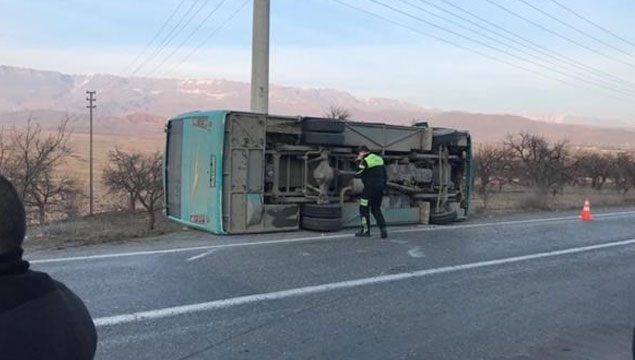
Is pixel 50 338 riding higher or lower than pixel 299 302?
higher

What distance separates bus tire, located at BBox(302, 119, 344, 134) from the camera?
39.7 feet

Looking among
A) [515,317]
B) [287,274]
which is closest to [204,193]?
[287,274]

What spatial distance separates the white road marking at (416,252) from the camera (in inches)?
375

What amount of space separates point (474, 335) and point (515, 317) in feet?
2.88

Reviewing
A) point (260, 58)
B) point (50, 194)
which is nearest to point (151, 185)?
point (50, 194)

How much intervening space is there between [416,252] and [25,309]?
8.42 metres

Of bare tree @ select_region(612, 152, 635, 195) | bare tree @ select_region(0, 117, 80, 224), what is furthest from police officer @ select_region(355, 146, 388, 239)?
bare tree @ select_region(612, 152, 635, 195)

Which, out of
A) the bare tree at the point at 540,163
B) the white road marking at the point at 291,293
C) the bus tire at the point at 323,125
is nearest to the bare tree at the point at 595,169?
the bare tree at the point at 540,163

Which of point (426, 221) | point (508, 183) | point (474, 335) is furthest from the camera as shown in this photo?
point (508, 183)

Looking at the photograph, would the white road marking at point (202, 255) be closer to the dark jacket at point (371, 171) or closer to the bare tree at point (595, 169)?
the dark jacket at point (371, 171)

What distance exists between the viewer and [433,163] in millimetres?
14531

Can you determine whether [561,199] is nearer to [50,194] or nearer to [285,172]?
[285,172]

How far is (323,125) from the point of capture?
480 inches

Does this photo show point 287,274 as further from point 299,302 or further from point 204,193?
point 204,193
